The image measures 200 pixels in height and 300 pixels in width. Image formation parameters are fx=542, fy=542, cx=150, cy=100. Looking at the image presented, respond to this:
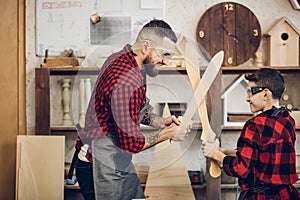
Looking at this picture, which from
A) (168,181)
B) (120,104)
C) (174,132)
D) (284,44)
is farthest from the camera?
(284,44)

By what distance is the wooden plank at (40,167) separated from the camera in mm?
3338

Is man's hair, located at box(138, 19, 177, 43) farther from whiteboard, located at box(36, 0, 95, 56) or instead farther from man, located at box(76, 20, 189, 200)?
whiteboard, located at box(36, 0, 95, 56)

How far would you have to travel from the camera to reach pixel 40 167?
→ 336 cm

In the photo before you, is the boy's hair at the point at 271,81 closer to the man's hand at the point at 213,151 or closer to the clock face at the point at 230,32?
the man's hand at the point at 213,151

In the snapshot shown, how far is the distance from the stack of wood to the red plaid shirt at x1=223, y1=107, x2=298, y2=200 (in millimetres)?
1364

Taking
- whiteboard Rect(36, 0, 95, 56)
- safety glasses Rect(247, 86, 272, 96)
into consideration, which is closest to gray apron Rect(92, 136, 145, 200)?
safety glasses Rect(247, 86, 272, 96)

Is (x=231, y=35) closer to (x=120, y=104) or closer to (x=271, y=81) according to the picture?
(x=271, y=81)

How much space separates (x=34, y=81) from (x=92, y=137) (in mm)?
1445

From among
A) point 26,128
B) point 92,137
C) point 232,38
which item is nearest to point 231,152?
point 232,38

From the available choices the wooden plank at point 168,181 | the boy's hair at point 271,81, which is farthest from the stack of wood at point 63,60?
the boy's hair at point 271,81

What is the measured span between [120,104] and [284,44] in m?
1.68

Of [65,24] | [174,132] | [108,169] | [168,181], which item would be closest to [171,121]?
[174,132]

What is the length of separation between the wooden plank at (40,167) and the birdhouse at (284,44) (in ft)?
4.85

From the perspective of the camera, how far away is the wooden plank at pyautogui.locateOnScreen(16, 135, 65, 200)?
334 cm
